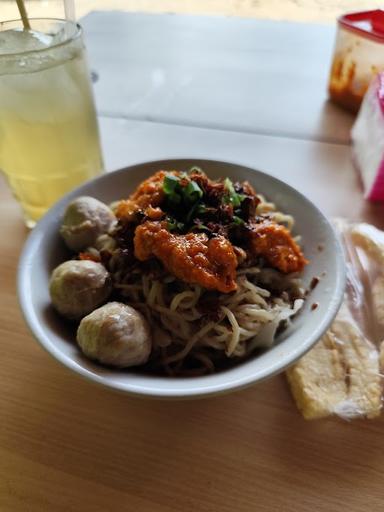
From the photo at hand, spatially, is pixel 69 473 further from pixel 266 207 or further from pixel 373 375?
pixel 266 207

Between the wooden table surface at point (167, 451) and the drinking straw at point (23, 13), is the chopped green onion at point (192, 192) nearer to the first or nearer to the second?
the wooden table surface at point (167, 451)

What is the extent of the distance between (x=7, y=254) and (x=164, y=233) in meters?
0.62

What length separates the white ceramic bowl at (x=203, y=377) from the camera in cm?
85

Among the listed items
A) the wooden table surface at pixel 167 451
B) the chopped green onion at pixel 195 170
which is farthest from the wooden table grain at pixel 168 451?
the chopped green onion at pixel 195 170

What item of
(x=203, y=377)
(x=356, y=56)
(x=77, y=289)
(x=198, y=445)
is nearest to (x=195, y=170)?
(x=77, y=289)

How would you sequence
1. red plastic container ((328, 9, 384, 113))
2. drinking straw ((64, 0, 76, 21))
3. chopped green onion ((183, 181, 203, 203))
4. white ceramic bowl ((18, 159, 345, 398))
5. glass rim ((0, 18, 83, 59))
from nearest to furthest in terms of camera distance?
white ceramic bowl ((18, 159, 345, 398))
chopped green onion ((183, 181, 203, 203))
glass rim ((0, 18, 83, 59))
drinking straw ((64, 0, 76, 21))
red plastic container ((328, 9, 384, 113))

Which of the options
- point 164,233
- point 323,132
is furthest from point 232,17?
point 164,233

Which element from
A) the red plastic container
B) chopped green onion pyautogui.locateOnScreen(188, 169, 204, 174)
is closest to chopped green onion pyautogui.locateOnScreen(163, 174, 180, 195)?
chopped green onion pyautogui.locateOnScreen(188, 169, 204, 174)

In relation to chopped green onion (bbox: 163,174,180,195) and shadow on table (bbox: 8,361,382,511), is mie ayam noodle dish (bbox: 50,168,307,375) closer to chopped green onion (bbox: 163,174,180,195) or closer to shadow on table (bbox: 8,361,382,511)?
chopped green onion (bbox: 163,174,180,195)

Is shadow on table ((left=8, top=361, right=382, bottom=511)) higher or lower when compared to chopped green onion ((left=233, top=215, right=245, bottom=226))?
lower

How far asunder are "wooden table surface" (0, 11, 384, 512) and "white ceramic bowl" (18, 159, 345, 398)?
0.14 m

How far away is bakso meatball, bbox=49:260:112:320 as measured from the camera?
1.00 m

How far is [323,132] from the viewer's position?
188 cm

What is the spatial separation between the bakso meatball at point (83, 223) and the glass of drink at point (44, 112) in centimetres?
27
